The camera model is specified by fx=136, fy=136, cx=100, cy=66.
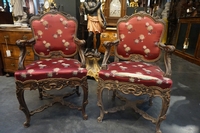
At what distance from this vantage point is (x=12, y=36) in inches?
80.5

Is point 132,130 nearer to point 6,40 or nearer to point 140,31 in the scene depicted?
point 140,31

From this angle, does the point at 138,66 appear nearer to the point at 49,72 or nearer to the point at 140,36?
the point at 140,36

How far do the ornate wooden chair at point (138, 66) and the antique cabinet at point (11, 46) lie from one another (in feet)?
4.51

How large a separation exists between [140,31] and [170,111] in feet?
3.16

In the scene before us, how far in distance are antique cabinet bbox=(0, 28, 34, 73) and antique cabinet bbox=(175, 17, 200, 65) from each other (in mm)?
3599

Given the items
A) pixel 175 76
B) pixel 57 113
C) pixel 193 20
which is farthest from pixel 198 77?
pixel 57 113

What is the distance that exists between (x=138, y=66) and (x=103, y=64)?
1.14ft

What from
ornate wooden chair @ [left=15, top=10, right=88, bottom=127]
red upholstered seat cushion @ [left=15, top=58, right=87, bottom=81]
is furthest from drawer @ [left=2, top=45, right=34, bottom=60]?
red upholstered seat cushion @ [left=15, top=58, right=87, bottom=81]

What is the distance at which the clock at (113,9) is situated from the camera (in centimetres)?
362

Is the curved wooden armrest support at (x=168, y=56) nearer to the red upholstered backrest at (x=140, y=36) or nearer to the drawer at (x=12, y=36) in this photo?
the red upholstered backrest at (x=140, y=36)

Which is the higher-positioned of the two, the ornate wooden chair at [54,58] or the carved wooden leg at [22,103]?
the ornate wooden chair at [54,58]

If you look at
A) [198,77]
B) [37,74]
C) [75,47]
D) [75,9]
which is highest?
[75,9]

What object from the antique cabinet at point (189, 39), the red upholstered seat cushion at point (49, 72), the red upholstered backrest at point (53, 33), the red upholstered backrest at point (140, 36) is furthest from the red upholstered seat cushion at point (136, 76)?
the antique cabinet at point (189, 39)

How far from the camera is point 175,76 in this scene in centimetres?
252
